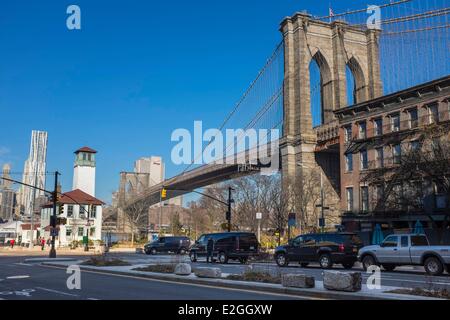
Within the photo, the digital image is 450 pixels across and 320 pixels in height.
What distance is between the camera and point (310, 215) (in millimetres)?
54781

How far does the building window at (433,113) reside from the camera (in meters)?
42.7

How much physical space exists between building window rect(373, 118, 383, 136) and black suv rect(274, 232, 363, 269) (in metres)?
25.3

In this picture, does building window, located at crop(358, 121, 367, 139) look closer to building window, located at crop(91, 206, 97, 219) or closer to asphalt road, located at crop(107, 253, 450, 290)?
asphalt road, located at crop(107, 253, 450, 290)

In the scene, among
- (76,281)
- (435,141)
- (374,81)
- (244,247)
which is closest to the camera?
(76,281)

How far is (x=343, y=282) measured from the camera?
42.3 feet

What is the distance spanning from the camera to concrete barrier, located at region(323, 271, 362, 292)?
12.8 meters

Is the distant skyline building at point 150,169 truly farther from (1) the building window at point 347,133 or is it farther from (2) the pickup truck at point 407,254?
(2) the pickup truck at point 407,254

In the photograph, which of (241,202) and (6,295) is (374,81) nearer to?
(241,202)

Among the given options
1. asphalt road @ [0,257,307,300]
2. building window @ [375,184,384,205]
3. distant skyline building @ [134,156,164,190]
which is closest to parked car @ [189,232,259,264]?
asphalt road @ [0,257,307,300]

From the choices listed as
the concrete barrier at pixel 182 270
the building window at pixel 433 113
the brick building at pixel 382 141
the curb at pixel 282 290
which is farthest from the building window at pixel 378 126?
the curb at pixel 282 290

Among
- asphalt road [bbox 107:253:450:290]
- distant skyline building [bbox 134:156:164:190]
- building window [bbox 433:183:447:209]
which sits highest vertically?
distant skyline building [bbox 134:156:164:190]
